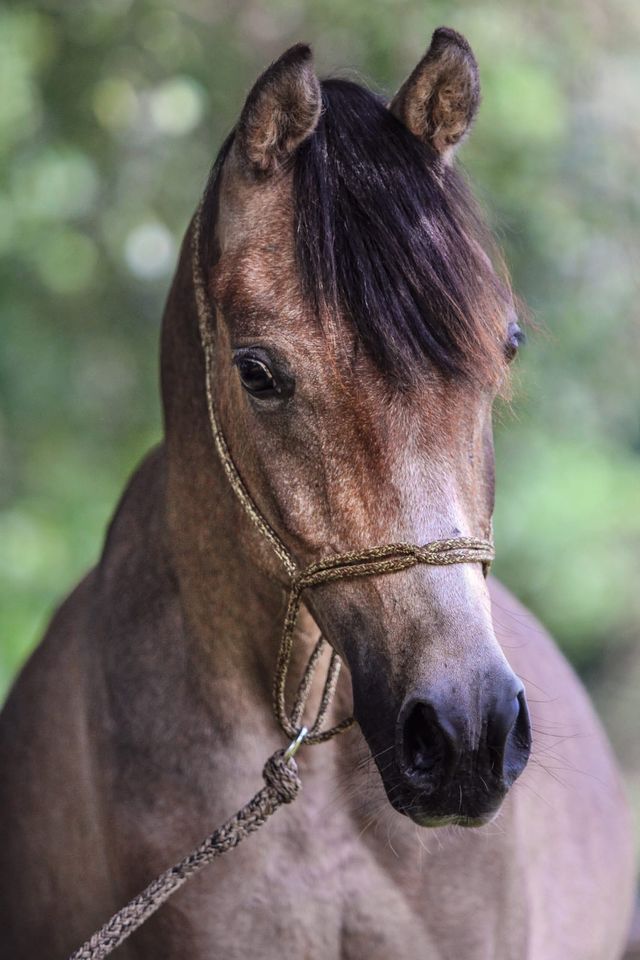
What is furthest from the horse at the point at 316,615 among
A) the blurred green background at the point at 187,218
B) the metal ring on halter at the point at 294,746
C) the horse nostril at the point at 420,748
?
the blurred green background at the point at 187,218

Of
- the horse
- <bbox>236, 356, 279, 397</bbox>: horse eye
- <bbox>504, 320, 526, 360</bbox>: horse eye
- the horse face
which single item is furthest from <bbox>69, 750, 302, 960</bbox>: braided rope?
<bbox>504, 320, 526, 360</bbox>: horse eye

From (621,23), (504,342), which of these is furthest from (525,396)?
(621,23)

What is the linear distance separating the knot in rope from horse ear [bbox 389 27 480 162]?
104 centimetres

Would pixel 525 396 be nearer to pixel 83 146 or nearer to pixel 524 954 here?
pixel 524 954

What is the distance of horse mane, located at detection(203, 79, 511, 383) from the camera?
1.82 m

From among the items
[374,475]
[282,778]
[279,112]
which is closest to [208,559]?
[282,778]

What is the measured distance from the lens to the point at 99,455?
657cm

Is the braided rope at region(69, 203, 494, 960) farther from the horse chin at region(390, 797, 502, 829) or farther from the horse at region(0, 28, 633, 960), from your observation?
the horse chin at region(390, 797, 502, 829)

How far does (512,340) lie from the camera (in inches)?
79.2

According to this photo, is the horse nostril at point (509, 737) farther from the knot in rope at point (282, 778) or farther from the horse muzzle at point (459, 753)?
the knot in rope at point (282, 778)

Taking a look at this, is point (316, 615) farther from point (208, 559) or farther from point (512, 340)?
point (512, 340)

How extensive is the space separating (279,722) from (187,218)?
4242mm

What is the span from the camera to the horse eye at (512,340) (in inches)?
78.7

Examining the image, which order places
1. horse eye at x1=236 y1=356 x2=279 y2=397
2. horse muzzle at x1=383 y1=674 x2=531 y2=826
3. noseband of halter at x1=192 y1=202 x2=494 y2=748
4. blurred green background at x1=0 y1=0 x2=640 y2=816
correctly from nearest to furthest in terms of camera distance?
horse muzzle at x1=383 y1=674 x2=531 y2=826 < noseband of halter at x1=192 y1=202 x2=494 y2=748 < horse eye at x1=236 y1=356 x2=279 y2=397 < blurred green background at x1=0 y1=0 x2=640 y2=816
